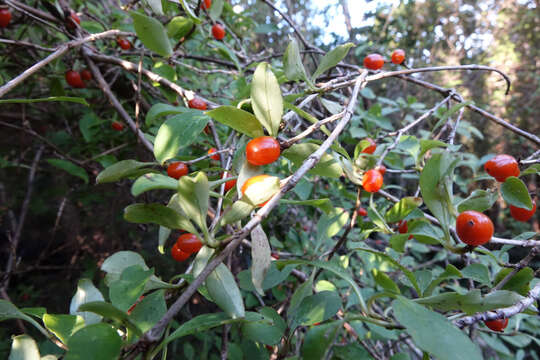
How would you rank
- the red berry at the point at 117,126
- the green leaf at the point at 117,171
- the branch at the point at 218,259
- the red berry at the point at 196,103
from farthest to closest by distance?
the red berry at the point at 117,126, the red berry at the point at 196,103, the green leaf at the point at 117,171, the branch at the point at 218,259

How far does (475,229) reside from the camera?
64 cm

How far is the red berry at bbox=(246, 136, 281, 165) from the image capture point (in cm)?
A: 58

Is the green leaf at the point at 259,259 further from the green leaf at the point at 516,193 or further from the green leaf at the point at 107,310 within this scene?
the green leaf at the point at 516,193

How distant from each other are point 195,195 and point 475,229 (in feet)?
1.92

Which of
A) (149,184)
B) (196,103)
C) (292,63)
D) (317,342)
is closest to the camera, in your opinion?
(149,184)

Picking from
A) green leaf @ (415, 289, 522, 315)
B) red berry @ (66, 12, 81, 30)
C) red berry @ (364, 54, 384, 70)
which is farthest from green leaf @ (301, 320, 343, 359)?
red berry @ (66, 12, 81, 30)

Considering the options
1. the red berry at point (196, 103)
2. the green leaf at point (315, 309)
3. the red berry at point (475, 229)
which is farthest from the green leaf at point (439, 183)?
the red berry at point (196, 103)

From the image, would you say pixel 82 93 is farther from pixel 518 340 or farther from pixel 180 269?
pixel 518 340

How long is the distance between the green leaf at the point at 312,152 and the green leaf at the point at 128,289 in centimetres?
38

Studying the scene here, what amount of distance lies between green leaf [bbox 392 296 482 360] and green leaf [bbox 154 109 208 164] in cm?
52

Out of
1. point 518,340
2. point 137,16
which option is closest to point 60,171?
point 137,16

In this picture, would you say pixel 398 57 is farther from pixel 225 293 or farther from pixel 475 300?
pixel 225 293

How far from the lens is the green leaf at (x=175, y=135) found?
67 cm

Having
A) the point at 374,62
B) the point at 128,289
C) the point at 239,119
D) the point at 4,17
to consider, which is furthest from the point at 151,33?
the point at 4,17
